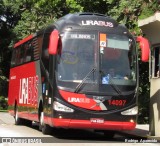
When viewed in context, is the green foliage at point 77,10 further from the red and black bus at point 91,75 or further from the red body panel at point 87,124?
the red body panel at point 87,124

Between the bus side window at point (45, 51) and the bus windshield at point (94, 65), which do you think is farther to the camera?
the bus side window at point (45, 51)

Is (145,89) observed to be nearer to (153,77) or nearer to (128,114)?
(153,77)

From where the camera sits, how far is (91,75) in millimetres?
13797

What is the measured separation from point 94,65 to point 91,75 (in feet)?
1.05

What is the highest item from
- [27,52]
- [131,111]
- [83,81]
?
[27,52]

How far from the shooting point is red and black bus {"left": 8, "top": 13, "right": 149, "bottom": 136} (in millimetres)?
13573

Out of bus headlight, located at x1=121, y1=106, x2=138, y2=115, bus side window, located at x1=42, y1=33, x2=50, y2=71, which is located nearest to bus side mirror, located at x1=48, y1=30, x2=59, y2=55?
bus side window, located at x1=42, y1=33, x2=50, y2=71

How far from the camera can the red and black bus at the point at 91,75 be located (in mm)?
13573

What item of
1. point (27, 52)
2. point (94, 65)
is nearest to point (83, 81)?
point (94, 65)

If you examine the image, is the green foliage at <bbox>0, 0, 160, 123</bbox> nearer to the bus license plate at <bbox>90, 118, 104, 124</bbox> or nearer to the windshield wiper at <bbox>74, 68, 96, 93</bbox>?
the windshield wiper at <bbox>74, 68, 96, 93</bbox>

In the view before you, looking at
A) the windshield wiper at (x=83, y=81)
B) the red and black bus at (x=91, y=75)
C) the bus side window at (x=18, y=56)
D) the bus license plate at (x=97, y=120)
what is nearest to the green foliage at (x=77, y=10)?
the bus side window at (x=18, y=56)

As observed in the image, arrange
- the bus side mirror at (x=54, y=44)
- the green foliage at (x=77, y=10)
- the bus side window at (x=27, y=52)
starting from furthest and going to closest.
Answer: the green foliage at (x=77, y=10) → the bus side window at (x=27, y=52) → the bus side mirror at (x=54, y=44)

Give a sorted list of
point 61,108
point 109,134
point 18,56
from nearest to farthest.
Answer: point 61,108
point 109,134
point 18,56

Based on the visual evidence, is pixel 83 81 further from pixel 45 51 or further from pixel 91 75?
pixel 45 51
